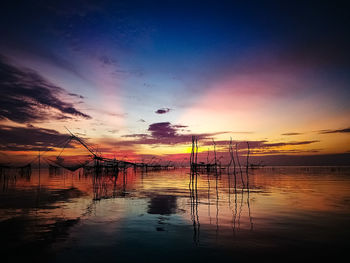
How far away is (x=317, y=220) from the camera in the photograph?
12.1m

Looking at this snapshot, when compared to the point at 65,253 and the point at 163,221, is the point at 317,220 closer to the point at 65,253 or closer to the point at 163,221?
the point at 163,221

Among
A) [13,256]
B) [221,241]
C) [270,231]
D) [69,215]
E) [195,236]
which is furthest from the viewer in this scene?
[69,215]

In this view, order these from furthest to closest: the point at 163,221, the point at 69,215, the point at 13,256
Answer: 1. the point at 69,215
2. the point at 163,221
3. the point at 13,256

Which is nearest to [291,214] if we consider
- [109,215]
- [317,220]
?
[317,220]

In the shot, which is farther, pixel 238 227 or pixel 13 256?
pixel 238 227

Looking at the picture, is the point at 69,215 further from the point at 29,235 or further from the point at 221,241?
the point at 221,241

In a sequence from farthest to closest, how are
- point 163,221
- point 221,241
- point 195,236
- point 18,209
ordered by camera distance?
point 18,209
point 163,221
point 195,236
point 221,241

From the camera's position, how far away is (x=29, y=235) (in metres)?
9.35

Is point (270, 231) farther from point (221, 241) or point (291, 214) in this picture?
point (291, 214)

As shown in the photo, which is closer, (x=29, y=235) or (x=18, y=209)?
(x=29, y=235)

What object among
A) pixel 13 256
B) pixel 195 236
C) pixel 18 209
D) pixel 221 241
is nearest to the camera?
pixel 13 256

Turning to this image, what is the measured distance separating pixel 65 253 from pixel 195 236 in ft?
16.6

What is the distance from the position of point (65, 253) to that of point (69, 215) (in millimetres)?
6067

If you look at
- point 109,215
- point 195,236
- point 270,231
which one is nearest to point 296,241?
point 270,231
